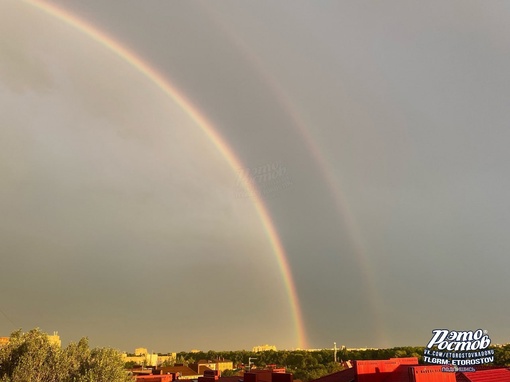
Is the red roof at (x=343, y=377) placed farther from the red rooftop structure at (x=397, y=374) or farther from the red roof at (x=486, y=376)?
the red roof at (x=486, y=376)

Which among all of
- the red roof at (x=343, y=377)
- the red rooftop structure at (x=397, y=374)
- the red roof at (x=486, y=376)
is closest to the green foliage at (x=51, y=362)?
the red roof at (x=343, y=377)

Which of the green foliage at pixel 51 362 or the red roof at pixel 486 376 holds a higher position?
the green foliage at pixel 51 362

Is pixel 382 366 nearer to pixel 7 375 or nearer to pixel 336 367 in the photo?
pixel 7 375

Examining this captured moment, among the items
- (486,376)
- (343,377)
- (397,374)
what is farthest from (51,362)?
(486,376)

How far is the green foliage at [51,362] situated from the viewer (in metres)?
30.1

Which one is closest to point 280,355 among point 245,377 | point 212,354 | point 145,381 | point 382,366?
point 212,354

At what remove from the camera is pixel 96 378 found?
30141mm

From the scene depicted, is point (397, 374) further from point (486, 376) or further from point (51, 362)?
point (51, 362)

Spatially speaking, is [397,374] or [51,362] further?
[397,374]

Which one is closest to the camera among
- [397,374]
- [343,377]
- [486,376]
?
[486,376]

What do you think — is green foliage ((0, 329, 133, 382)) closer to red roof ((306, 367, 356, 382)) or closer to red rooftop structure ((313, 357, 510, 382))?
red roof ((306, 367, 356, 382))

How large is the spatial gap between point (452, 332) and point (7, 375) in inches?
1339

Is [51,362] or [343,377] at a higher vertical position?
[51,362]

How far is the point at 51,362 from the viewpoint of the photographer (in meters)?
31.8
